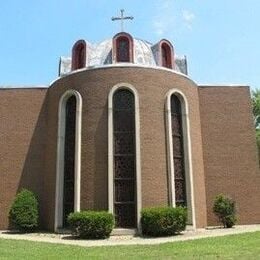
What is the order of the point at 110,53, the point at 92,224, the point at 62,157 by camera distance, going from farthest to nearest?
the point at 110,53
the point at 62,157
the point at 92,224

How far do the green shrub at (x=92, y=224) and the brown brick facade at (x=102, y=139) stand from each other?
131 cm

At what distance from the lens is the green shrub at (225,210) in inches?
814

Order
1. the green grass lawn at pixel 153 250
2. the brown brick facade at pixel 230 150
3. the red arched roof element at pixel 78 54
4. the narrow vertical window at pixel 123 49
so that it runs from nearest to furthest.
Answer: the green grass lawn at pixel 153 250 < the narrow vertical window at pixel 123 49 < the brown brick facade at pixel 230 150 < the red arched roof element at pixel 78 54

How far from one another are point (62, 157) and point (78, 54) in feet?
20.2

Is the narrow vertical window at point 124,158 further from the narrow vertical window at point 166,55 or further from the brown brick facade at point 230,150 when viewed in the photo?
the brown brick facade at point 230,150

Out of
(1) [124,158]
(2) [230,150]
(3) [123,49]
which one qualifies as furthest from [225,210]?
(3) [123,49]

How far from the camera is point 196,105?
22812 mm

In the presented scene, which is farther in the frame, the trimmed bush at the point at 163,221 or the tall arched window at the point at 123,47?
the tall arched window at the point at 123,47

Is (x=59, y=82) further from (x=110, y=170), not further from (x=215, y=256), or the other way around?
(x=215, y=256)

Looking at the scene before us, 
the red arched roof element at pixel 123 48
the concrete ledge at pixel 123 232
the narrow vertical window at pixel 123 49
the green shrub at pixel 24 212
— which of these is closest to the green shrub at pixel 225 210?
the concrete ledge at pixel 123 232

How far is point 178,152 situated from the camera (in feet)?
68.7

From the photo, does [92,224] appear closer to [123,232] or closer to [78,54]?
[123,232]

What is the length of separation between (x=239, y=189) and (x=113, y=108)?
842 cm

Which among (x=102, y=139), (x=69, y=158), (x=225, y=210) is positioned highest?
(x=102, y=139)
